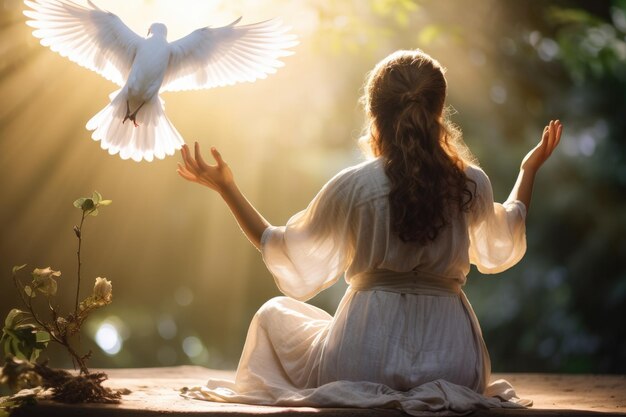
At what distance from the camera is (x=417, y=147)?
2906 mm

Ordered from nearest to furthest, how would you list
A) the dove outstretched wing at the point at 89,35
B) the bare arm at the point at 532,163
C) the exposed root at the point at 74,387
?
the exposed root at the point at 74,387 < the bare arm at the point at 532,163 < the dove outstretched wing at the point at 89,35

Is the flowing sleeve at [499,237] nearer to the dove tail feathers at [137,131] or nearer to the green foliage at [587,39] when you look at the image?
the dove tail feathers at [137,131]

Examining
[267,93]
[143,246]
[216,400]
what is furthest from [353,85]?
[216,400]

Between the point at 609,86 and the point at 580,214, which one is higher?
the point at 609,86

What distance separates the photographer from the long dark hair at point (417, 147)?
2.88 meters

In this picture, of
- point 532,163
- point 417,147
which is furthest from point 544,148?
point 417,147

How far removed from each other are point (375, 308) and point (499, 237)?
521 millimetres

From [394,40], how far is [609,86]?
13.8ft

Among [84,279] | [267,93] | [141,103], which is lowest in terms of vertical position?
[84,279]

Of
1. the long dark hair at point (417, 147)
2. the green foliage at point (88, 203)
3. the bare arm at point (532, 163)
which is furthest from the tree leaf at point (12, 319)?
the bare arm at point (532, 163)

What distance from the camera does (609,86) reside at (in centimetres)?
1063

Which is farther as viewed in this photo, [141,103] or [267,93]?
[267,93]

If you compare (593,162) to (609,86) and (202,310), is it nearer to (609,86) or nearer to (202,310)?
(609,86)

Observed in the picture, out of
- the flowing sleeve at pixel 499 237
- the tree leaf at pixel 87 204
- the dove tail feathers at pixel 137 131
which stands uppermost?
the dove tail feathers at pixel 137 131
